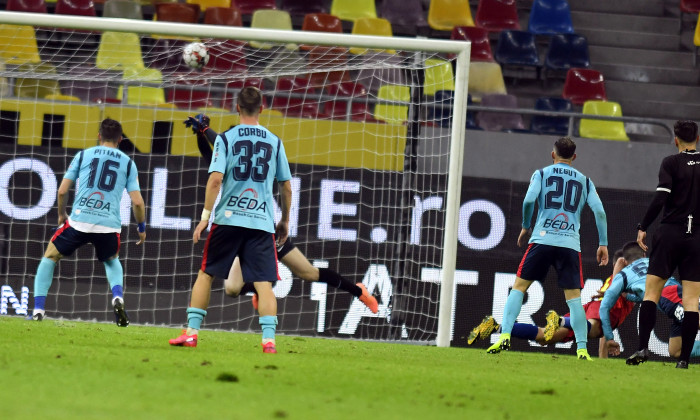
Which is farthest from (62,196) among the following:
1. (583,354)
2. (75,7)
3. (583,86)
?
(583,86)

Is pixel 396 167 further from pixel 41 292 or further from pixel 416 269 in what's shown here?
pixel 41 292

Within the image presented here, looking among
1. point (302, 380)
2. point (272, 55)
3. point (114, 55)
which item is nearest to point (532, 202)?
point (302, 380)

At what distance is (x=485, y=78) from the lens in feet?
47.1

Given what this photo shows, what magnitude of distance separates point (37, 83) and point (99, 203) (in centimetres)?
338

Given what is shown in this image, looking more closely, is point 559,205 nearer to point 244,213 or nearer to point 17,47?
point 244,213

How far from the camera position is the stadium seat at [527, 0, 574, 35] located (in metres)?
15.6

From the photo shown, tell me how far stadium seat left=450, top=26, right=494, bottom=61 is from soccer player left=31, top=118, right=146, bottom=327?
23.0ft

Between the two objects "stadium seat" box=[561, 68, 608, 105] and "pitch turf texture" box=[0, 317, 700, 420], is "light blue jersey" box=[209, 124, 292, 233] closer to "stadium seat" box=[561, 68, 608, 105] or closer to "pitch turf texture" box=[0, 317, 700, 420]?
"pitch turf texture" box=[0, 317, 700, 420]

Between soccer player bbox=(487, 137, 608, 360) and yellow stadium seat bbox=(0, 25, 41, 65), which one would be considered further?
yellow stadium seat bbox=(0, 25, 41, 65)

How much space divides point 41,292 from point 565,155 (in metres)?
4.55

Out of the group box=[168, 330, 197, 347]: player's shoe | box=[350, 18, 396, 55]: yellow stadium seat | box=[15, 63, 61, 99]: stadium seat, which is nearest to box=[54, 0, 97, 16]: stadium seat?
box=[15, 63, 61, 99]: stadium seat

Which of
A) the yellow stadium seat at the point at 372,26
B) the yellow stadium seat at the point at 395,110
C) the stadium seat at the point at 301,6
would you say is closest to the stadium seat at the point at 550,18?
the yellow stadium seat at the point at 372,26

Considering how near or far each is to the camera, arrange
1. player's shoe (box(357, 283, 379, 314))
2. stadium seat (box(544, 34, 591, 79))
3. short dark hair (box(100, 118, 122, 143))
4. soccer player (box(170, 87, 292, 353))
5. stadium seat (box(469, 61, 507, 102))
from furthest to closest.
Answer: stadium seat (box(544, 34, 591, 79)), stadium seat (box(469, 61, 507, 102)), player's shoe (box(357, 283, 379, 314)), short dark hair (box(100, 118, 122, 143)), soccer player (box(170, 87, 292, 353))

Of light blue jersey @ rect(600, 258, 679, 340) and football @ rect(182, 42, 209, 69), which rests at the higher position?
football @ rect(182, 42, 209, 69)
